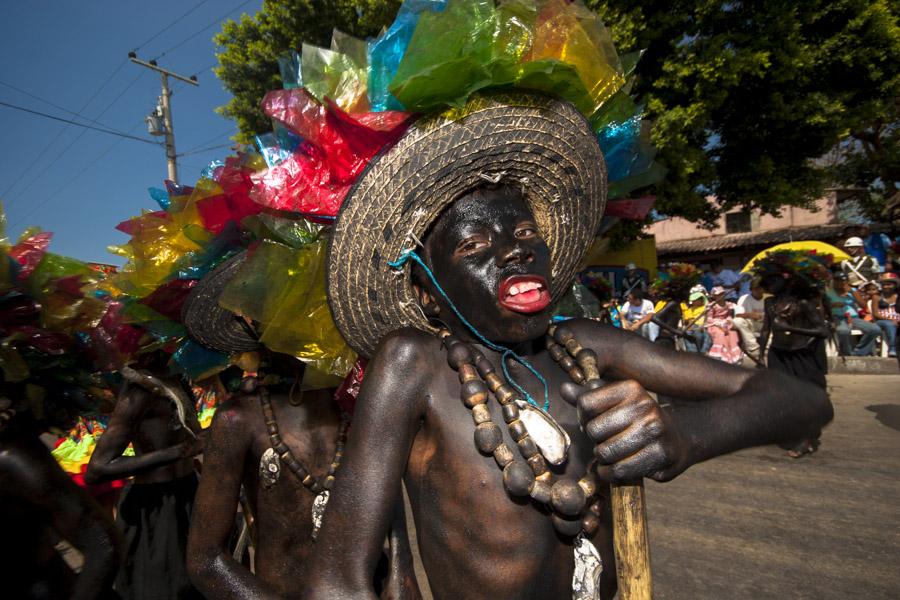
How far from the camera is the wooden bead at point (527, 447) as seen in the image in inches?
55.0

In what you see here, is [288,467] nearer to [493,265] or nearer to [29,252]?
[493,265]

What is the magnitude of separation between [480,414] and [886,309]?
13111 mm

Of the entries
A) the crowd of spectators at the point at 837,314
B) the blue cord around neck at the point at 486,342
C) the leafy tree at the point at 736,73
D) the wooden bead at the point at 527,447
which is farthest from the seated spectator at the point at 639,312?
the wooden bead at the point at 527,447

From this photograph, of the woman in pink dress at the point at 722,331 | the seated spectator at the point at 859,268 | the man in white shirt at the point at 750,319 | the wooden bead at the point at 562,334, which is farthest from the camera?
the seated spectator at the point at 859,268

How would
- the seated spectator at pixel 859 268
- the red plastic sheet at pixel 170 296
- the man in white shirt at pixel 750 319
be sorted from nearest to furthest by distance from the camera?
the red plastic sheet at pixel 170 296
the man in white shirt at pixel 750 319
the seated spectator at pixel 859 268

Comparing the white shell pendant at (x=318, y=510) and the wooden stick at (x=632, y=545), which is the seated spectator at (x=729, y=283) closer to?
the white shell pendant at (x=318, y=510)

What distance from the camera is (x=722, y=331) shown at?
423 inches

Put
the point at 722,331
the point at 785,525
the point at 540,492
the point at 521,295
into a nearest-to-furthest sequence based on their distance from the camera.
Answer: the point at 540,492, the point at 521,295, the point at 785,525, the point at 722,331

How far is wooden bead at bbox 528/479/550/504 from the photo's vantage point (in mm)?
1353

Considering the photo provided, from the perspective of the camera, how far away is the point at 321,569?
1.28 meters

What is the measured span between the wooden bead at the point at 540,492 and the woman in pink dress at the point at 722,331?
994 cm

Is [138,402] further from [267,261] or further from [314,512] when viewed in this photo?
[267,261]

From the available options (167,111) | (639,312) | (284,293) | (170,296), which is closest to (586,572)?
(284,293)

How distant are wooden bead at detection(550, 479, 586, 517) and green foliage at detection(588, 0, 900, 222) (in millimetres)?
9714
